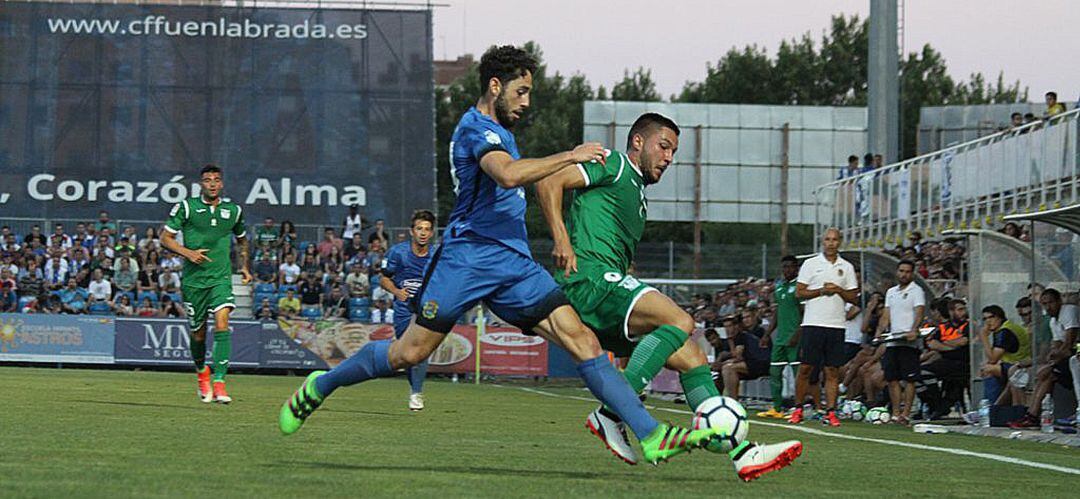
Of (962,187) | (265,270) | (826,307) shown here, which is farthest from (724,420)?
(265,270)

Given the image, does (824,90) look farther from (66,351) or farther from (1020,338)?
(1020,338)

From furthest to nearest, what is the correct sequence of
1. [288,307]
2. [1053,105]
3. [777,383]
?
[288,307] → [1053,105] → [777,383]

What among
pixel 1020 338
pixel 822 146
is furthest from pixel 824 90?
pixel 1020 338

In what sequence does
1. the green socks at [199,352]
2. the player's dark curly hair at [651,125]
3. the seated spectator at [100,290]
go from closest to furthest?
the player's dark curly hair at [651,125], the green socks at [199,352], the seated spectator at [100,290]

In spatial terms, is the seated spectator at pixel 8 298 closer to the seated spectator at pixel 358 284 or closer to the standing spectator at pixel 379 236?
the seated spectator at pixel 358 284

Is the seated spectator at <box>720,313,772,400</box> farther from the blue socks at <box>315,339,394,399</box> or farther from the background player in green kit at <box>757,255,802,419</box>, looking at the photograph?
the blue socks at <box>315,339,394,399</box>

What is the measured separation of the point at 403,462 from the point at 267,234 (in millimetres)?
30308

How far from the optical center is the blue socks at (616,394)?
7453 millimetres

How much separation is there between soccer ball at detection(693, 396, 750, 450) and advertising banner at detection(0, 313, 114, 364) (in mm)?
27226

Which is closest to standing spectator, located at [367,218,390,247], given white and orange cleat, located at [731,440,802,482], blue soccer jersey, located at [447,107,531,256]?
blue soccer jersey, located at [447,107,531,256]

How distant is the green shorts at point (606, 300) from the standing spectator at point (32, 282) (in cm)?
2817

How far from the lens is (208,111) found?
44312 millimetres

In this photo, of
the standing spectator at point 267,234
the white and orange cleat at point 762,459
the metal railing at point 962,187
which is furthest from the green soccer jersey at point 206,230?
the standing spectator at point 267,234

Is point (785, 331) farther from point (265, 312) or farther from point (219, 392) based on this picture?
point (265, 312)
